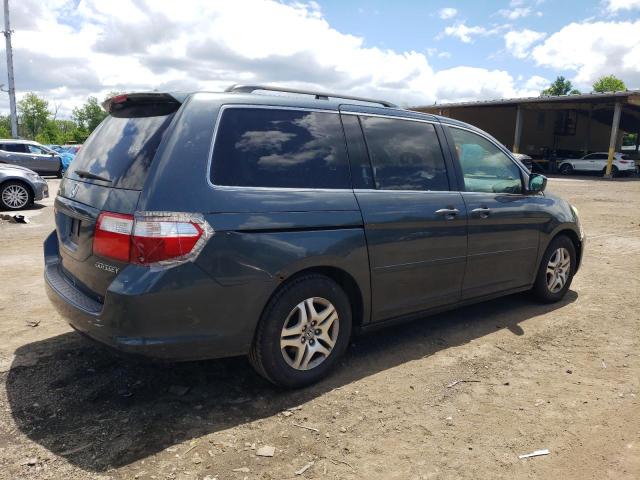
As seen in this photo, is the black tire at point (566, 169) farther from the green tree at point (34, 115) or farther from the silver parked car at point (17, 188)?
the green tree at point (34, 115)

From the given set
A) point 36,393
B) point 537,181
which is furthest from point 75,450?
point 537,181

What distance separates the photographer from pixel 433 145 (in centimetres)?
422

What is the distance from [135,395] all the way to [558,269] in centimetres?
427

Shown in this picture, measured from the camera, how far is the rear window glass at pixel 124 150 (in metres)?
2.94

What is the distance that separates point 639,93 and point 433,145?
27532 mm

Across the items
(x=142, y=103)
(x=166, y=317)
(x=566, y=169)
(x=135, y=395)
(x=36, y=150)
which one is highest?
(x=142, y=103)

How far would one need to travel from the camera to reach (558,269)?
5371mm

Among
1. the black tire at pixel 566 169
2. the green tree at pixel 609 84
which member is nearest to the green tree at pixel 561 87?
the green tree at pixel 609 84

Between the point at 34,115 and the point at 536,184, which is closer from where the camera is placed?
the point at 536,184

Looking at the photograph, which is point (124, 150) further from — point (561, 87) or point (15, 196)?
point (561, 87)

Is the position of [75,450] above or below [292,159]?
below

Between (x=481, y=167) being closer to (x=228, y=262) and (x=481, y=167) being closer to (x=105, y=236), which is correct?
(x=228, y=262)

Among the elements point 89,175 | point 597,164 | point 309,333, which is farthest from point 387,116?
point 597,164

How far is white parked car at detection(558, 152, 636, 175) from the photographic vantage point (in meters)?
30.7
